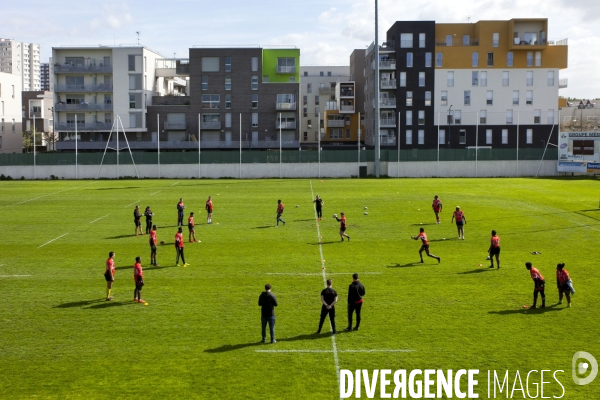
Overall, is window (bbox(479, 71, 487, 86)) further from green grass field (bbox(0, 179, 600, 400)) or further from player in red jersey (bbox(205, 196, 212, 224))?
player in red jersey (bbox(205, 196, 212, 224))

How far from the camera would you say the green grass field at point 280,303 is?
17.1 meters

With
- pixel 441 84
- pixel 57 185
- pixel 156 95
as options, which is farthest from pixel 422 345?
pixel 156 95

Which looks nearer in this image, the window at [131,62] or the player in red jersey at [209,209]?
the player in red jersey at [209,209]

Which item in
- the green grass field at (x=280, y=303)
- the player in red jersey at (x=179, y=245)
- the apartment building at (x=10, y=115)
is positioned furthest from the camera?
the apartment building at (x=10, y=115)

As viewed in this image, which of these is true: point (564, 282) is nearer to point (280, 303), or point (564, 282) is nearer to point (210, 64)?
point (280, 303)

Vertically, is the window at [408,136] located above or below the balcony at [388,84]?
below

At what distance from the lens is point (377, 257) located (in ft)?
107

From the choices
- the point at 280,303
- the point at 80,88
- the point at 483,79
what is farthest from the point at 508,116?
the point at 280,303

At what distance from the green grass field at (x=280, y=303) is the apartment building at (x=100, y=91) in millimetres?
60134

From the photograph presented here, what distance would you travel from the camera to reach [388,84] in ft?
337

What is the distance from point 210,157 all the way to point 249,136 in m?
27.0

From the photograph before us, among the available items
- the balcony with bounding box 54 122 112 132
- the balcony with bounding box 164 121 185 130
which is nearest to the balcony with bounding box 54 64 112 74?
the balcony with bounding box 54 122 112 132

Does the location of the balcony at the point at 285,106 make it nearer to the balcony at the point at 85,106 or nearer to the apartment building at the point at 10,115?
the balcony at the point at 85,106

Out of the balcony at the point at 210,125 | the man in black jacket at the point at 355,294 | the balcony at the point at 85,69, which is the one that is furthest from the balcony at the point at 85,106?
the man in black jacket at the point at 355,294
